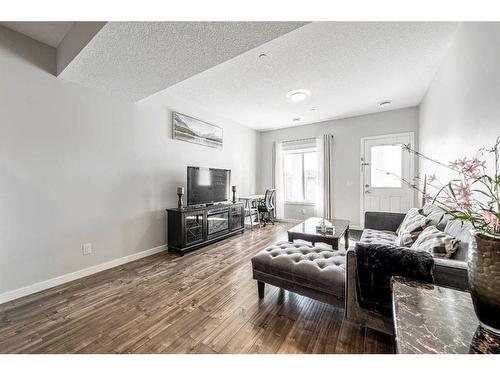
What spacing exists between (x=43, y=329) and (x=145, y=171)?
2.12 meters

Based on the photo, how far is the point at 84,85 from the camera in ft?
8.32

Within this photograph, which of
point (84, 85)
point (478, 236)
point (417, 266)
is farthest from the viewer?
point (84, 85)

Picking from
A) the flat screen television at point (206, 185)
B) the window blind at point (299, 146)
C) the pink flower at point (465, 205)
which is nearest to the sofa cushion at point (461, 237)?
the pink flower at point (465, 205)

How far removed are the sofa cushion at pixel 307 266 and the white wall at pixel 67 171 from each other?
214cm

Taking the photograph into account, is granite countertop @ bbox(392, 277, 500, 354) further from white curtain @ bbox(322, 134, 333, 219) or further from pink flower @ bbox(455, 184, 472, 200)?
white curtain @ bbox(322, 134, 333, 219)

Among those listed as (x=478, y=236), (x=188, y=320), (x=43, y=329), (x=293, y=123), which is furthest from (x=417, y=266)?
(x=293, y=123)

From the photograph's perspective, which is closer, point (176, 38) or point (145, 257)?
point (176, 38)

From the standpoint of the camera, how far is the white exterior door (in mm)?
4301

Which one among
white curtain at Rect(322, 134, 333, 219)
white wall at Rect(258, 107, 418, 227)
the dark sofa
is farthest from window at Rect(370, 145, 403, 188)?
the dark sofa

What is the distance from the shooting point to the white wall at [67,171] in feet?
6.73

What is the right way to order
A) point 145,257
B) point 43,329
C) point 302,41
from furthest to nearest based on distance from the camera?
1. point 145,257
2. point 302,41
3. point 43,329

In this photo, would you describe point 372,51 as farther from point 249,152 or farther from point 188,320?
point 249,152

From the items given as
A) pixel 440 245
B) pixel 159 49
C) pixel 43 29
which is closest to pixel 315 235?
pixel 440 245

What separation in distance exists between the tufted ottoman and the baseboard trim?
81.2 inches
